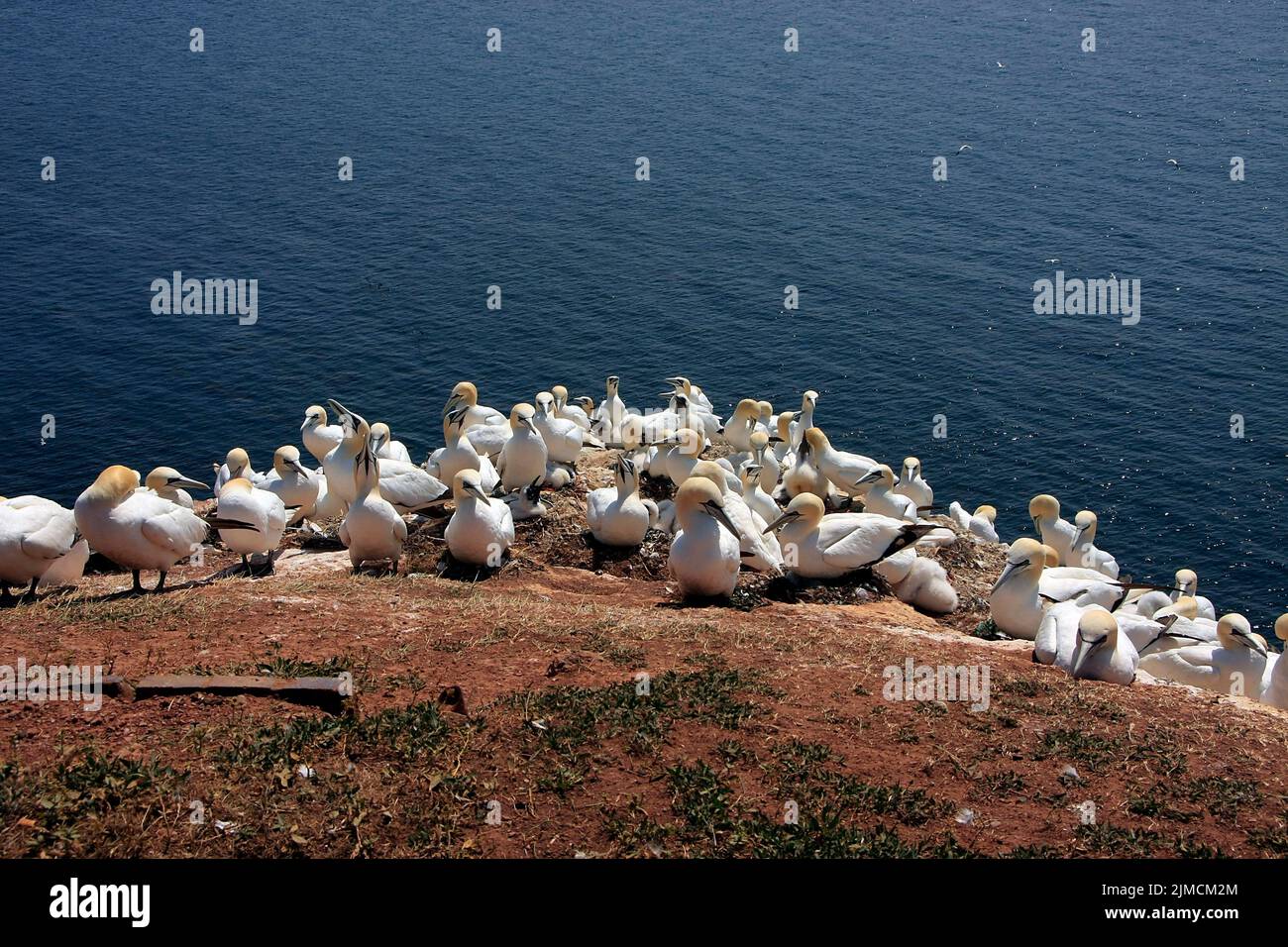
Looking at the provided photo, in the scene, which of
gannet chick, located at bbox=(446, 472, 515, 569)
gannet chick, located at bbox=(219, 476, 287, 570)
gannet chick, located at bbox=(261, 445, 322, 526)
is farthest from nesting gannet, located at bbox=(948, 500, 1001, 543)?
gannet chick, located at bbox=(219, 476, 287, 570)

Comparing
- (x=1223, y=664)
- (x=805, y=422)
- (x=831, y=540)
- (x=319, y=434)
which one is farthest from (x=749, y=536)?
(x=805, y=422)

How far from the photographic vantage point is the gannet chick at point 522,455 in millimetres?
22844

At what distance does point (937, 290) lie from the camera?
51.5m

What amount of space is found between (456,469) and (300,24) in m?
81.5

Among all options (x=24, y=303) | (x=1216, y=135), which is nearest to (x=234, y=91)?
(x=24, y=303)

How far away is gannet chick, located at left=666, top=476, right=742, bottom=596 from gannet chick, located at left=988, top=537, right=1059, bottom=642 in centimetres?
444

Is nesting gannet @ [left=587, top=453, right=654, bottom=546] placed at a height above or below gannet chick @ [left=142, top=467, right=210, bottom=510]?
below

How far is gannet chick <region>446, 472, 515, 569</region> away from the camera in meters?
18.6

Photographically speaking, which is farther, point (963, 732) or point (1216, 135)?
point (1216, 135)

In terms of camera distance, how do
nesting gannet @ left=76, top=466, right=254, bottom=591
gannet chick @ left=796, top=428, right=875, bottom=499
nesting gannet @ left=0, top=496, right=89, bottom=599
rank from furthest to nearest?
1. gannet chick @ left=796, top=428, right=875, bottom=499
2. nesting gannet @ left=76, top=466, right=254, bottom=591
3. nesting gannet @ left=0, top=496, right=89, bottom=599

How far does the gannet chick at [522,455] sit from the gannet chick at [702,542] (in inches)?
255

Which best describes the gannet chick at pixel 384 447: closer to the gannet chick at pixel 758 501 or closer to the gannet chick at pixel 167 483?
the gannet chick at pixel 167 483

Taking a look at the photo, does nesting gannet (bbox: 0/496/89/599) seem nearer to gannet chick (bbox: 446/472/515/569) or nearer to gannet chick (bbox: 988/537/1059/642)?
gannet chick (bbox: 446/472/515/569)
